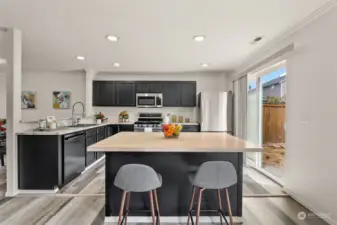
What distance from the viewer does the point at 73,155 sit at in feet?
12.6

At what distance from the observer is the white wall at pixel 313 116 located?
2400mm

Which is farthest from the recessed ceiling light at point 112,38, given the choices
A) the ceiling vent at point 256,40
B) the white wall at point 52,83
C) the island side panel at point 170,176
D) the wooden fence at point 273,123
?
the white wall at point 52,83

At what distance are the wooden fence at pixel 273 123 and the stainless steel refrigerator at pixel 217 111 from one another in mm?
1091

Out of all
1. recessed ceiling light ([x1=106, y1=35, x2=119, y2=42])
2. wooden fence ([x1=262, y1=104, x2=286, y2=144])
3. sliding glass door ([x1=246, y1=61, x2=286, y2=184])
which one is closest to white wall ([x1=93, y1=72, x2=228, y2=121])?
sliding glass door ([x1=246, y1=61, x2=286, y2=184])

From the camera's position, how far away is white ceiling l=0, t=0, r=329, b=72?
242 cm

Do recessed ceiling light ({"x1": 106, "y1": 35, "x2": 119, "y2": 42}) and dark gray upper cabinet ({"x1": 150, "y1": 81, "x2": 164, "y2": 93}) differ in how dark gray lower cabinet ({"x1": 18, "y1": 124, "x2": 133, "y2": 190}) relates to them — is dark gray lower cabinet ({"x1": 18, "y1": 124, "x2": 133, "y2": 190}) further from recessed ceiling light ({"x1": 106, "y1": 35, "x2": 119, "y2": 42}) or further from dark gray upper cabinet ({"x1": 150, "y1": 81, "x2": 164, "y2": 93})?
dark gray upper cabinet ({"x1": 150, "y1": 81, "x2": 164, "y2": 93})

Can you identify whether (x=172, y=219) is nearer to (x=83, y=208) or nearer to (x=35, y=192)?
(x=83, y=208)

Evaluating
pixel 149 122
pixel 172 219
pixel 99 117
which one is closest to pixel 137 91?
pixel 149 122

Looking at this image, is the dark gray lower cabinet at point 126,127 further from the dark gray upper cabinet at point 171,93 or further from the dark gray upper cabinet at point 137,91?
the dark gray upper cabinet at point 171,93

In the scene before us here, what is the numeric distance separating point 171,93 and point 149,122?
1014mm

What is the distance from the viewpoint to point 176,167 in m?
2.54

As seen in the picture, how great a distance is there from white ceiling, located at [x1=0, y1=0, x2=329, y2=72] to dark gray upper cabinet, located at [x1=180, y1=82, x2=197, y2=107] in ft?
5.21

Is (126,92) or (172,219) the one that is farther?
(126,92)

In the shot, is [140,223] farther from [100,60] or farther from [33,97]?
[33,97]
